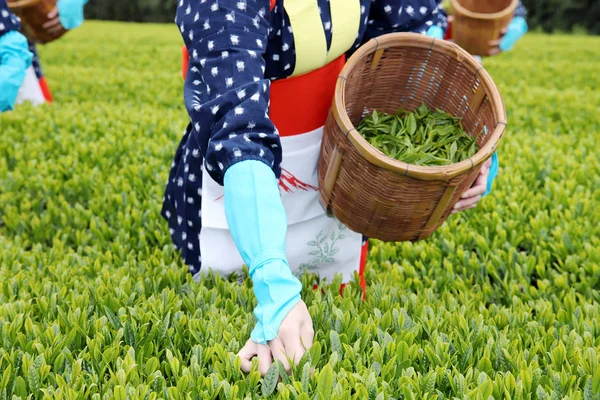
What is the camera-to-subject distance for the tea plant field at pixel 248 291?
5.84ft

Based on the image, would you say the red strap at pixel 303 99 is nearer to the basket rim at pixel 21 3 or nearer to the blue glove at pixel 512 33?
the blue glove at pixel 512 33

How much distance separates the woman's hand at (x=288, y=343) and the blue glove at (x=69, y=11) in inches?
165

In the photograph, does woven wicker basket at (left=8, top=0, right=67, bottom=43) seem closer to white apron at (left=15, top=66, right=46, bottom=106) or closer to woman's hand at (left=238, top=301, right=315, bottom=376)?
white apron at (left=15, top=66, right=46, bottom=106)

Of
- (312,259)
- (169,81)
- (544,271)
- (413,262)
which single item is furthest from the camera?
(169,81)

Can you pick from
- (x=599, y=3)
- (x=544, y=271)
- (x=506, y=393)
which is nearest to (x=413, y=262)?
(x=544, y=271)

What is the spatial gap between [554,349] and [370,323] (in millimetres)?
575

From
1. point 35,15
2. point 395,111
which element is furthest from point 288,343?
point 35,15

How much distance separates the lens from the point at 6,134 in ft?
16.8

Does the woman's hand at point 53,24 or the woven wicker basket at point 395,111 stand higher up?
the woven wicker basket at point 395,111

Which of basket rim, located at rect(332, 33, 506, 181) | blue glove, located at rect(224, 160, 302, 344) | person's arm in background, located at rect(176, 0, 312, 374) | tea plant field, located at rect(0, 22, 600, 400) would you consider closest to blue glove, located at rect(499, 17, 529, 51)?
tea plant field, located at rect(0, 22, 600, 400)

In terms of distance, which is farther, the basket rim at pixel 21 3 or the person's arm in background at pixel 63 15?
the person's arm in background at pixel 63 15

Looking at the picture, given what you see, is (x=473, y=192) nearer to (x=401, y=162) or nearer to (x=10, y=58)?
(x=401, y=162)

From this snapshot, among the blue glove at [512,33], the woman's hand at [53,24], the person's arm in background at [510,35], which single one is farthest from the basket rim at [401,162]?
the woman's hand at [53,24]

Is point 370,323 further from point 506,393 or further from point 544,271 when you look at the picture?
point 544,271
